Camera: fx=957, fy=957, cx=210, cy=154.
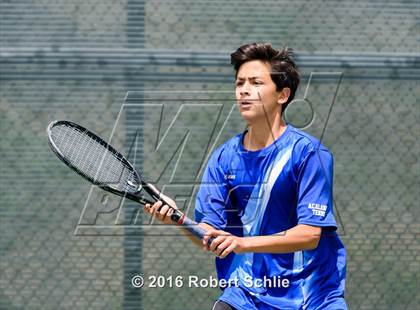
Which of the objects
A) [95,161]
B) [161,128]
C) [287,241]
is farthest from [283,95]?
[161,128]

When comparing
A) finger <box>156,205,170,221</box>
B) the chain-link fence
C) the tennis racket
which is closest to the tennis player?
finger <box>156,205,170,221</box>

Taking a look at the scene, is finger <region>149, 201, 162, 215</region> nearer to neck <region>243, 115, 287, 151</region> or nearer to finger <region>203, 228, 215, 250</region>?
finger <region>203, 228, 215, 250</region>

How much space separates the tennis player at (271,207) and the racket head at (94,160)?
0.96 feet

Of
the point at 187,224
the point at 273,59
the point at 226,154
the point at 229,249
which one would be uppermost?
the point at 273,59

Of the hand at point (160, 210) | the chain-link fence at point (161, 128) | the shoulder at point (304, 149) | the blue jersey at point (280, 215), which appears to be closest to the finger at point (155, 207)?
the hand at point (160, 210)

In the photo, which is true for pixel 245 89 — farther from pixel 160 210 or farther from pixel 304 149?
pixel 160 210

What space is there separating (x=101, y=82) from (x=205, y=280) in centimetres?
106

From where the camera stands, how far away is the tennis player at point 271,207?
3236mm

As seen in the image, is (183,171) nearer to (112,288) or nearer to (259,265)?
(112,288)

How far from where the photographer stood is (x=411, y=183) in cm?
461

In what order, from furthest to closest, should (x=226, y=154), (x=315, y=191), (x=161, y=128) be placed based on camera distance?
1. (x=161, y=128)
2. (x=226, y=154)
3. (x=315, y=191)

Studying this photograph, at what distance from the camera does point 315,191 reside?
3.25 meters

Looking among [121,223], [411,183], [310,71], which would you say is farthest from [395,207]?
[121,223]

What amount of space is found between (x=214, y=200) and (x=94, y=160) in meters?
0.51
